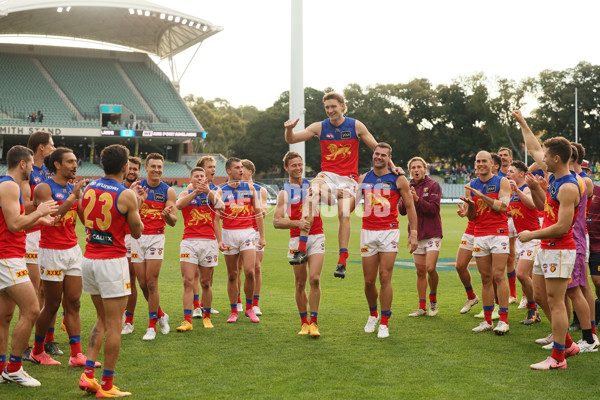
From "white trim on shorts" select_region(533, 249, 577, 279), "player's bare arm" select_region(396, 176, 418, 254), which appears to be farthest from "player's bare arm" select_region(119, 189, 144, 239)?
"white trim on shorts" select_region(533, 249, 577, 279)

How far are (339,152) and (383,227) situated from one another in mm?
1322

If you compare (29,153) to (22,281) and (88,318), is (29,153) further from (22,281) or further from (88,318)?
(88,318)

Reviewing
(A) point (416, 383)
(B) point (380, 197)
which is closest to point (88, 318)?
(B) point (380, 197)

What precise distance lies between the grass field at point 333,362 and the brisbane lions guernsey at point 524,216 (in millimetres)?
1522

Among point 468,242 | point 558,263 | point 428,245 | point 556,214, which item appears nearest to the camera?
point 558,263

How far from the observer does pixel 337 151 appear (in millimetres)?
8883

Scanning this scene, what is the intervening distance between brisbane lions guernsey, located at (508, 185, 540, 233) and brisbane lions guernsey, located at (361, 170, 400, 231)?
2444 mm

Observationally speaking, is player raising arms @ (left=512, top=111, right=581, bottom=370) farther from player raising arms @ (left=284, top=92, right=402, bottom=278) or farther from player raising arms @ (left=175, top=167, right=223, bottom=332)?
player raising arms @ (left=175, top=167, right=223, bottom=332)

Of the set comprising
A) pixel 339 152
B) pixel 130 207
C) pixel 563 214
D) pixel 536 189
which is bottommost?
pixel 563 214

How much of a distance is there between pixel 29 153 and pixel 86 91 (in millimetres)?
60166

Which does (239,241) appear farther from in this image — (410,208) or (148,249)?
(410,208)

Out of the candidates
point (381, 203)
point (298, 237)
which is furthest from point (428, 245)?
point (298, 237)

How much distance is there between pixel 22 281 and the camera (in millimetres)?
6176

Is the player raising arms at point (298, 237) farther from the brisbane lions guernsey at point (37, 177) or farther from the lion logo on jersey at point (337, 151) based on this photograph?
the brisbane lions guernsey at point (37, 177)
